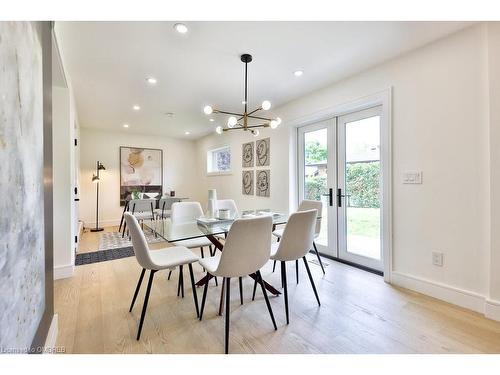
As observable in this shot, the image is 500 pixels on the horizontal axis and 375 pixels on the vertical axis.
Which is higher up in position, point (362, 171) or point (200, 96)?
point (200, 96)

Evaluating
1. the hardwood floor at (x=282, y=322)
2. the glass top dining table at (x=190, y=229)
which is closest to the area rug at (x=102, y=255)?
the hardwood floor at (x=282, y=322)

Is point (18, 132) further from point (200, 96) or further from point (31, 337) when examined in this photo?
point (200, 96)

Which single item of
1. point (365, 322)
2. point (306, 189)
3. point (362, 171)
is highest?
point (362, 171)

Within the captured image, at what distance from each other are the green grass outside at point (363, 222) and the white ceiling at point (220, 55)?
170 centimetres

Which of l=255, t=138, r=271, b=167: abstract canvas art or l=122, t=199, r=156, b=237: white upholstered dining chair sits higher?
l=255, t=138, r=271, b=167: abstract canvas art

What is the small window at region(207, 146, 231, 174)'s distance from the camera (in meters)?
5.69

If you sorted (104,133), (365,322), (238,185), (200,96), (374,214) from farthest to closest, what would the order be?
1. (104,133)
2. (238,185)
3. (200,96)
4. (374,214)
5. (365,322)

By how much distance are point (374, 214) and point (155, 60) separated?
3069 millimetres

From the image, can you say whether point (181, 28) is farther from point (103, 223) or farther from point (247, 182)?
point (103, 223)

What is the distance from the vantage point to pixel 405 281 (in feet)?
8.00

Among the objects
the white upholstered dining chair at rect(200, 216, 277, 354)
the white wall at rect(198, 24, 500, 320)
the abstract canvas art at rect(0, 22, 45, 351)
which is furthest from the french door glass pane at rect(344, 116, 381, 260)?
Answer: the abstract canvas art at rect(0, 22, 45, 351)

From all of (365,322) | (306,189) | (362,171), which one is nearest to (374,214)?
(362,171)

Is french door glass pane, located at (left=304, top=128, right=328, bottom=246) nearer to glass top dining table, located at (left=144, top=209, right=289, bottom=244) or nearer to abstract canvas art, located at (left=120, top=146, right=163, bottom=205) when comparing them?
glass top dining table, located at (left=144, top=209, right=289, bottom=244)

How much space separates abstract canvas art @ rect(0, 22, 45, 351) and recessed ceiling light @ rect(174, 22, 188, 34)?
101cm
